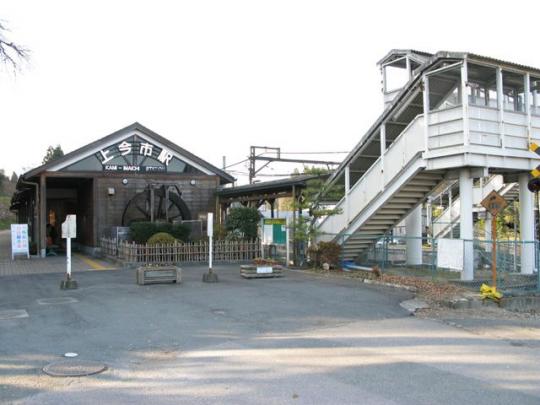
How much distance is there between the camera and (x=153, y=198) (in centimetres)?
2434

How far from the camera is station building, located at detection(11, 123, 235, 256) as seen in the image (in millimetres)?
24156

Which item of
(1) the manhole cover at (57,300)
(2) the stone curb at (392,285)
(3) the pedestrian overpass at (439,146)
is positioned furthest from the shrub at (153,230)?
(2) the stone curb at (392,285)

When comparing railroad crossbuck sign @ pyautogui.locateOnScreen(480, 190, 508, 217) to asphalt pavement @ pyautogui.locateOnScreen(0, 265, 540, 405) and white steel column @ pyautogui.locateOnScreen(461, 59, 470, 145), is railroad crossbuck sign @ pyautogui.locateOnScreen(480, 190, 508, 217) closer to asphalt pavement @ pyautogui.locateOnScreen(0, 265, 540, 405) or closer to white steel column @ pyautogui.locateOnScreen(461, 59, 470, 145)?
white steel column @ pyautogui.locateOnScreen(461, 59, 470, 145)

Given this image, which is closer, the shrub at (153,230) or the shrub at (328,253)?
the shrub at (328,253)

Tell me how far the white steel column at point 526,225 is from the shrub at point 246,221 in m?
10.0

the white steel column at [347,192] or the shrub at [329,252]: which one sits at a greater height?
the white steel column at [347,192]

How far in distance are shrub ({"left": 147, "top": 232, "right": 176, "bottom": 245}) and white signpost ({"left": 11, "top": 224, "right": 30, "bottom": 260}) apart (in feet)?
A: 20.4

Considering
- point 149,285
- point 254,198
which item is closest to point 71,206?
point 254,198

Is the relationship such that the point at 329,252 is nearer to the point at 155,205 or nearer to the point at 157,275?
the point at 157,275

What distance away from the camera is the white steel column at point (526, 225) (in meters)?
16.2

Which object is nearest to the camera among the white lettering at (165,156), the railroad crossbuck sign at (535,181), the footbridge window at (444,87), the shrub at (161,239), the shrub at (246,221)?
the railroad crossbuck sign at (535,181)

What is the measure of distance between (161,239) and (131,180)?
637 cm

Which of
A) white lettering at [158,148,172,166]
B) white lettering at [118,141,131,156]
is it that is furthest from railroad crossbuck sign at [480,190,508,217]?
white lettering at [118,141,131,156]

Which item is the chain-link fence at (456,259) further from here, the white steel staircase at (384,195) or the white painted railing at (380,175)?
the white painted railing at (380,175)
